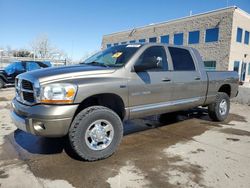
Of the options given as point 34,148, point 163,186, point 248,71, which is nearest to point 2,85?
point 34,148

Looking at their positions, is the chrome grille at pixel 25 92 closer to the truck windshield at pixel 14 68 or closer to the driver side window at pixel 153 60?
the driver side window at pixel 153 60

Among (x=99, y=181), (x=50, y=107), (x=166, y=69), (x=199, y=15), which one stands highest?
(x=199, y=15)

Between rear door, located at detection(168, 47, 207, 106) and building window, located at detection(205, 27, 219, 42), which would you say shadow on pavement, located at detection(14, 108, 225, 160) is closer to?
rear door, located at detection(168, 47, 207, 106)

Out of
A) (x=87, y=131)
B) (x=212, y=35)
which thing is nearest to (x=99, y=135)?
(x=87, y=131)

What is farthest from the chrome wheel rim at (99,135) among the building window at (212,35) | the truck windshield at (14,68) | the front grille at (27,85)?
the building window at (212,35)

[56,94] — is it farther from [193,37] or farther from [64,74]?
[193,37]

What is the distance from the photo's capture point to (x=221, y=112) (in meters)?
6.46

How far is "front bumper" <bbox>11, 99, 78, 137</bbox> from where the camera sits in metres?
3.20

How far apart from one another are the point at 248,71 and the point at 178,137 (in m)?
23.7

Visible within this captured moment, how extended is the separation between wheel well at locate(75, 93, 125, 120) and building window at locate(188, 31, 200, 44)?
2229 centimetres

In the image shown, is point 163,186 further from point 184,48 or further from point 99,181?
point 184,48

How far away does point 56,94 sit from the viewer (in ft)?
10.7

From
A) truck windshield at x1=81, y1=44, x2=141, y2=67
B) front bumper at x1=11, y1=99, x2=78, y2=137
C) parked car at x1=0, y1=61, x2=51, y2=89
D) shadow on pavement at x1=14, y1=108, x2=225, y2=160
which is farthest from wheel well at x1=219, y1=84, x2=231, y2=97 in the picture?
parked car at x1=0, y1=61, x2=51, y2=89

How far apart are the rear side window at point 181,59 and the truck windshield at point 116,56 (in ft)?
3.25
